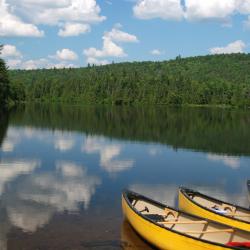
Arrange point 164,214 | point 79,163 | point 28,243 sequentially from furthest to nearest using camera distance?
1. point 79,163
2. point 164,214
3. point 28,243

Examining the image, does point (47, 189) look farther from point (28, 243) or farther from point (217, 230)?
point (217, 230)

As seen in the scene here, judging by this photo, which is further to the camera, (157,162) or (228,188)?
(157,162)

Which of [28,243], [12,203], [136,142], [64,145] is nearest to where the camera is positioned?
[28,243]

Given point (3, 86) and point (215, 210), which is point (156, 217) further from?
point (3, 86)

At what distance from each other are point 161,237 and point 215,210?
16.8ft

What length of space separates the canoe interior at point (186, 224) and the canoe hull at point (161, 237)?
26cm

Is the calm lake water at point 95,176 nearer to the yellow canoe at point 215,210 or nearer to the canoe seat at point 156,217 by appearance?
→ the canoe seat at point 156,217

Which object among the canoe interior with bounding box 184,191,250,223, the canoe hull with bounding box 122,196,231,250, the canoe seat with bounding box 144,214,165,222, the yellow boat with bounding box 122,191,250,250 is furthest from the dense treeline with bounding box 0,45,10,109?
the canoe hull with bounding box 122,196,231,250

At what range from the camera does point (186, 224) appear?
69.6ft

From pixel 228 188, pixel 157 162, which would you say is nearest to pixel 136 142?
pixel 157 162

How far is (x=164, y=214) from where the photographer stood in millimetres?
22734

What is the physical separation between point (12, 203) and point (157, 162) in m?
21.1

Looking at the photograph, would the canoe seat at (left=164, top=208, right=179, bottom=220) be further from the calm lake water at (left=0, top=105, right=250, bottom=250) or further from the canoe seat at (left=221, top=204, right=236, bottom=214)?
the canoe seat at (left=221, top=204, right=236, bottom=214)

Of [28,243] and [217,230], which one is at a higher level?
[217,230]
